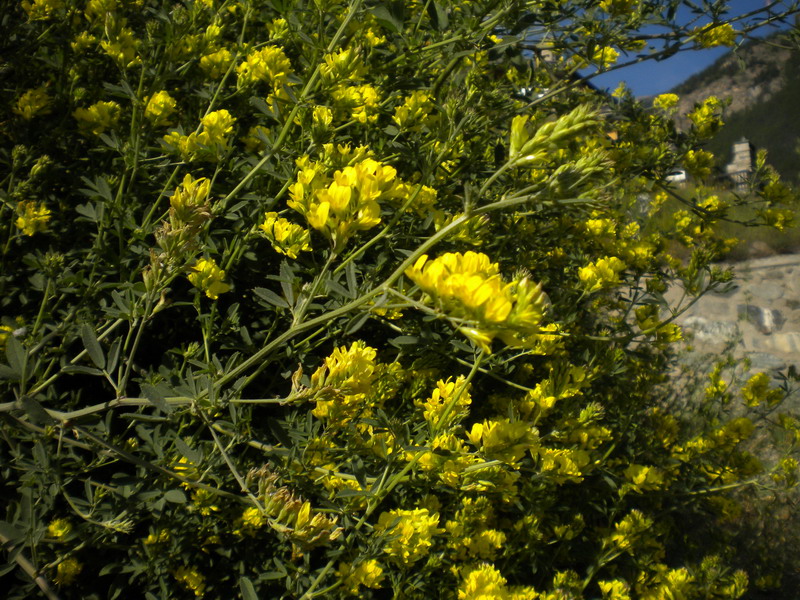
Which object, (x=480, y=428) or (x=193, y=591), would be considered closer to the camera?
(x=480, y=428)

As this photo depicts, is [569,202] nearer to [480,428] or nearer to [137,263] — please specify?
→ [480,428]

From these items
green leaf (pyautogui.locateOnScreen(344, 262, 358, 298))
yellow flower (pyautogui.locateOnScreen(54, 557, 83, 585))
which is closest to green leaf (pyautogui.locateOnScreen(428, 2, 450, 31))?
green leaf (pyautogui.locateOnScreen(344, 262, 358, 298))

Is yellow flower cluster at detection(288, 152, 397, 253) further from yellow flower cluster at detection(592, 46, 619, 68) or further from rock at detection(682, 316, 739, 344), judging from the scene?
rock at detection(682, 316, 739, 344)

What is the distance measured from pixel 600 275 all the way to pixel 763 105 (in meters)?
28.8

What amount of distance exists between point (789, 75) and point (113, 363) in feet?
101

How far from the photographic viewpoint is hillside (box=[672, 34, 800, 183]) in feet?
55.1

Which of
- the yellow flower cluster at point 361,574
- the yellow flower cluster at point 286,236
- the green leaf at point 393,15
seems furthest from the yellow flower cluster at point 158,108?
the yellow flower cluster at point 361,574

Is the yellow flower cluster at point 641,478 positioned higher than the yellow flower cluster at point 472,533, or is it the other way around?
the yellow flower cluster at point 472,533

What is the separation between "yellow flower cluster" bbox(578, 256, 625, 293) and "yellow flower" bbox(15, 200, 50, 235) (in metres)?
2.00

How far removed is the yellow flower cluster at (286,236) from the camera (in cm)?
155

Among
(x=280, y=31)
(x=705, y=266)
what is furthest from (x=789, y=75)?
(x=280, y=31)

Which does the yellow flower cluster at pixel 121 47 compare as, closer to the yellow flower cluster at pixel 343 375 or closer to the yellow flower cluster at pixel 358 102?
the yellow flower cluster at pixel 358 102

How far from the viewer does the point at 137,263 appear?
1831mm

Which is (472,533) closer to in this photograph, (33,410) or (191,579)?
(191,579)
